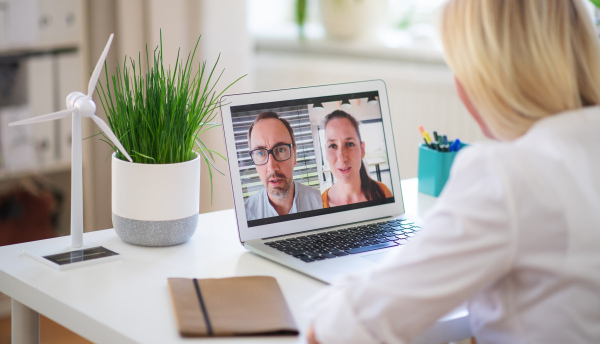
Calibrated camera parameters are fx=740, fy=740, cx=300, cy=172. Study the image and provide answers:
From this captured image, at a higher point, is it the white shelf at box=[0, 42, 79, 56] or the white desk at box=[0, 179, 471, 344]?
the white shelf at box=[0, 42, 79, 56]

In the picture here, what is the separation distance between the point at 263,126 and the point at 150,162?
0.21 meters

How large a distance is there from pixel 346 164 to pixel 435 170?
1.02ft

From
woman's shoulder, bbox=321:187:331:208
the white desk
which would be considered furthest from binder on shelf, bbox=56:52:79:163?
woman's shoulder, bbox=321:187:331:208

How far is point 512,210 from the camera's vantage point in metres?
0.77

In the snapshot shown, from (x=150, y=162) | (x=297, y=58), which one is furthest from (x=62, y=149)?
(x=150, y=162)

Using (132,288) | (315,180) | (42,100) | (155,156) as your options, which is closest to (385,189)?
(315,180)

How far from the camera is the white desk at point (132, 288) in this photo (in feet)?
3.17

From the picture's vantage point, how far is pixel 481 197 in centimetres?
78

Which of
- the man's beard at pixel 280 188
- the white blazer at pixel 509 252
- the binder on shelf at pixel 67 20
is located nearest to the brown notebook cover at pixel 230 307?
the white blazer at pixel 509 252

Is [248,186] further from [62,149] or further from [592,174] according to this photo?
[62,149]

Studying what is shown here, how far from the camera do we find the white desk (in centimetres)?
96

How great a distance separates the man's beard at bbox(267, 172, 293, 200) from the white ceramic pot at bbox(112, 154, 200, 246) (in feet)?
0.42

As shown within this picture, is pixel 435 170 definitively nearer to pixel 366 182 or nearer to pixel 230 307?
pixel 366 182

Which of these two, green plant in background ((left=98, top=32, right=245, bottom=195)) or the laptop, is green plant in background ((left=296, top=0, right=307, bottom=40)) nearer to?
the laptop
